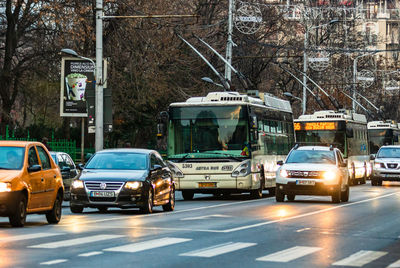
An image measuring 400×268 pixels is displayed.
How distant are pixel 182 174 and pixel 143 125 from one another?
2231 centimetres

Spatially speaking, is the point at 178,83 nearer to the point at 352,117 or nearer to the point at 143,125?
the point at 143,125

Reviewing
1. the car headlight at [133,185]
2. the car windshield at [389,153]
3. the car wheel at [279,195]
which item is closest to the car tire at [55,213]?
the car headlight at [133,185]

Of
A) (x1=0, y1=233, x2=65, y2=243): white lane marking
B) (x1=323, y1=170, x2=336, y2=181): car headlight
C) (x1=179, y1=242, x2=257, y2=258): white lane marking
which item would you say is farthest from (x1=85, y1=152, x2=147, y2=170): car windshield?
(x1=179, y1=242, x2=257, y2=258): white lane marking

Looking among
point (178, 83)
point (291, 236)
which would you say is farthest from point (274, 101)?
point (291, 236)

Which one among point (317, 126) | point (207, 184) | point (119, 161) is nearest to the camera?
point (119, 161)

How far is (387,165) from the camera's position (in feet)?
145

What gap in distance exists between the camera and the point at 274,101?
115 ft

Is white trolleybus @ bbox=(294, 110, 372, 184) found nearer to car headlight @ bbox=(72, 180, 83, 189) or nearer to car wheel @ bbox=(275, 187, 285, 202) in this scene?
car wheel @ bbox=(275, 187, 285, 202)

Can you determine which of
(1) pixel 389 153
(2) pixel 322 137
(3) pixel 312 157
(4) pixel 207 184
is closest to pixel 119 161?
(4) pixel 207 184

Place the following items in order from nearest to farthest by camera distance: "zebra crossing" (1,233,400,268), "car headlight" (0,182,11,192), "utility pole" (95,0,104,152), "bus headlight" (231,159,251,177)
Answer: "zebra crossing" (1,233,400,268)
"car headlight" (0,182,11,192)
"bus headlight" (231,159,251,177)
"utility pole" (95,0,104,152)

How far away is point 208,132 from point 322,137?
49.6 feet

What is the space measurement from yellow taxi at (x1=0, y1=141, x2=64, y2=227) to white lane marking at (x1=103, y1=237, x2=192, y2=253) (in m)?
3.07

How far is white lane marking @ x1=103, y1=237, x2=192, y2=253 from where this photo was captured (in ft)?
42.5

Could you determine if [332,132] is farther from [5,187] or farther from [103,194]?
[5,187]
